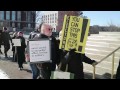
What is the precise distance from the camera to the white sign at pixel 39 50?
5480 mm

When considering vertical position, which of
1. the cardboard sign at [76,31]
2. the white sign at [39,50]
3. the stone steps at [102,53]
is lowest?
the stone steps at [102,53]

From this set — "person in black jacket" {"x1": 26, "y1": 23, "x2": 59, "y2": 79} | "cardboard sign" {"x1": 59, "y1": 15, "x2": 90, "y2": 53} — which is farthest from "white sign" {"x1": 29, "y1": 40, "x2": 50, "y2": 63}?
"cardboard sign" {"x1": 59, "y1": 15, "x2": 90, "y2": 53}

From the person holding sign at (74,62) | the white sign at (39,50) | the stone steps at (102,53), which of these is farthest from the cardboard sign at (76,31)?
the stone steps at (102,53)

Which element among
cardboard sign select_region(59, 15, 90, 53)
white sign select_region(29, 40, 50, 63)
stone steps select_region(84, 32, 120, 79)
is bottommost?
stone steps select_region(84, 32, 120, 79)

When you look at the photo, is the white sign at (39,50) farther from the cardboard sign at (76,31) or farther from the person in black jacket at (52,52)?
the cardboard sign at (76,31)

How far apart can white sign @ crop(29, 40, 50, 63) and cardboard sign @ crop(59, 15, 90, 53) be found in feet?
1.60

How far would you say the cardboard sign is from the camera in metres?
5.33

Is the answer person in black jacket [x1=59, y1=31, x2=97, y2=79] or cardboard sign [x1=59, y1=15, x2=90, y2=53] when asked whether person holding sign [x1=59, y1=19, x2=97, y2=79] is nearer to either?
person in black jacket [x1=59, y1=31, x2=97, y2=79]

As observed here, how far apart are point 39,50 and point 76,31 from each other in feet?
2.61

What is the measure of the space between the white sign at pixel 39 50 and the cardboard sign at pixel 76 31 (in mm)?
487

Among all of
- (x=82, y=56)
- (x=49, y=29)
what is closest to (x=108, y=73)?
(x=82, y=56)
